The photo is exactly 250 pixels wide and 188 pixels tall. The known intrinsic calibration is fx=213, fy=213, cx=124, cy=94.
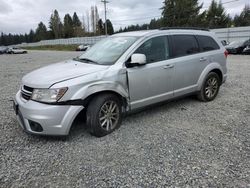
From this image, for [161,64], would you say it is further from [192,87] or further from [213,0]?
[213,0]

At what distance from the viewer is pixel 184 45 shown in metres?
4.52

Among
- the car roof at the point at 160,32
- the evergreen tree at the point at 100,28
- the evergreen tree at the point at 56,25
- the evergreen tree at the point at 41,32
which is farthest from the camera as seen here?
the evergreen tree at the point at 41,32

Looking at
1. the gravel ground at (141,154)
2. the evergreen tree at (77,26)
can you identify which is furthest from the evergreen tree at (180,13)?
the gravel ground at (141,154)

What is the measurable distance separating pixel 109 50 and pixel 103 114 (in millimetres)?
1292

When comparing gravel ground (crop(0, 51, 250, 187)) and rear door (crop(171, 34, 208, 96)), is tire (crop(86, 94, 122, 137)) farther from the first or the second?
rear door (crop(171, 34, 208, 96))

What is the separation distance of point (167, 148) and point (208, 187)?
2.88 ft

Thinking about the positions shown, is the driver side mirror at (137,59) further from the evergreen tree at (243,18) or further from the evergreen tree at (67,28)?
the evergreen tree at (67,28)

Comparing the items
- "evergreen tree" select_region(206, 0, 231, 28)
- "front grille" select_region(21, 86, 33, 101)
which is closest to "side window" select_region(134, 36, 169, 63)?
"front grille" select_region(21, 86, 33, 101)

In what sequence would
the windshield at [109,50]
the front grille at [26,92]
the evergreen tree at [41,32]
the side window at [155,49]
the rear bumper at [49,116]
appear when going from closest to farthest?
the rear bumper at [49,116], the front grille at [26,92], the windshield at [109,50], the side window at [155,49], the evergreen tree at [41,32]

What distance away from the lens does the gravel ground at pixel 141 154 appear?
8.05 ft

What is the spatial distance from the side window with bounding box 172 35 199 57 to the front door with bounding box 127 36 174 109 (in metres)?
0.25

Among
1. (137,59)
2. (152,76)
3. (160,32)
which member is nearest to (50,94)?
(137,59)

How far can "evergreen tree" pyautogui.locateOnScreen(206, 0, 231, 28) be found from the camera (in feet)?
151

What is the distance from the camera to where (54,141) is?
336cm
